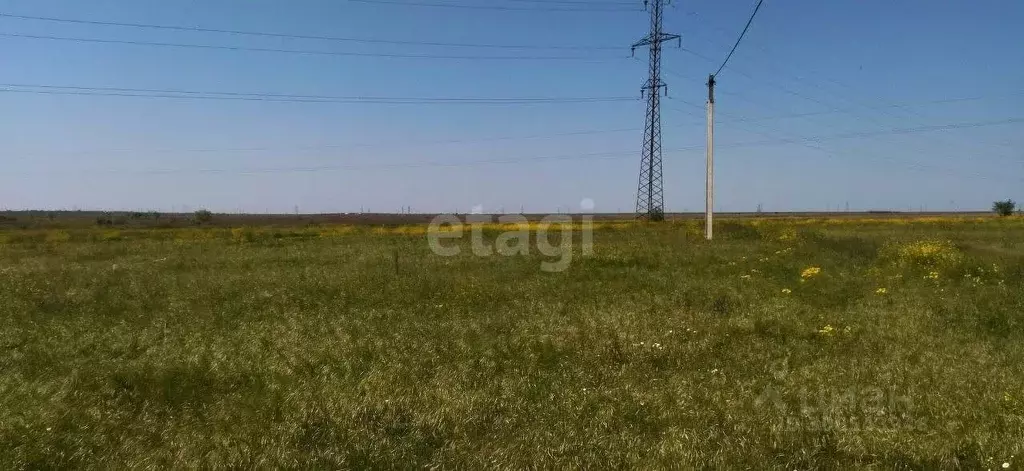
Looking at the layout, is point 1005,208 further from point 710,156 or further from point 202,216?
point 202,216

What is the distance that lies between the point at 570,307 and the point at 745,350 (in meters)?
4.51

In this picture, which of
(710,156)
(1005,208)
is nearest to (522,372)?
(710,156)

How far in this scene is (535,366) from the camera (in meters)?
8.75

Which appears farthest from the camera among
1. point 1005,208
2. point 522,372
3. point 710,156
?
point 1005,208

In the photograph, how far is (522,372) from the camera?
27.6ft

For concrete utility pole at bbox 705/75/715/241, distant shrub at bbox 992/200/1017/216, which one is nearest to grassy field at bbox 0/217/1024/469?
concrete utility pole at bbox 705/75/715/241

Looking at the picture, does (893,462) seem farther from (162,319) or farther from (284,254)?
(284,254)

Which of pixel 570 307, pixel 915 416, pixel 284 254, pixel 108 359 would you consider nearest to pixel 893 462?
pixel 915 416

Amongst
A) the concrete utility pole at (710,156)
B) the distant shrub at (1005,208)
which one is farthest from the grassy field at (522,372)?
the distant shrub at (1005,208)

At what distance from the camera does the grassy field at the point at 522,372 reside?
5637 millimetres

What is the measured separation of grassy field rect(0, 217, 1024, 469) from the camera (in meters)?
5.64

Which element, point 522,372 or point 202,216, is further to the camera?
point 202,216

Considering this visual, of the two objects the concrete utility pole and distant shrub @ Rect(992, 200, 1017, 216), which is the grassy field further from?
distant shrub @ Rect(992, 200, 1017, 216)

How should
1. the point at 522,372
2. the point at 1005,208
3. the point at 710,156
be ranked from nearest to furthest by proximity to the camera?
the point at 522,372
the point at 710,156
the point at 1005,208
